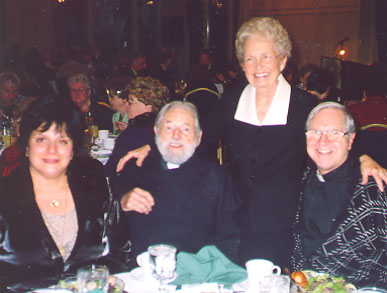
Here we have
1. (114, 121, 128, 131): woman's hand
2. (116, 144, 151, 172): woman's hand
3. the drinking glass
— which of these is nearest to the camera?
the drinking glass

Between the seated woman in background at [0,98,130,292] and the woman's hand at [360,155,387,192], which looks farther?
the woman's hand at [360,155,387,192]

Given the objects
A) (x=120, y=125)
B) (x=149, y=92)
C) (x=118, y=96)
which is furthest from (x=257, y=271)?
(x=118, y=96)

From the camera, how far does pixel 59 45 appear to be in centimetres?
1330

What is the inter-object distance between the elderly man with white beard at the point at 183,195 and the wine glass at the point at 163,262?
0.60 meters

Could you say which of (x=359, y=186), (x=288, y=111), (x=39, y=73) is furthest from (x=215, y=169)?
(x=39, y=73)

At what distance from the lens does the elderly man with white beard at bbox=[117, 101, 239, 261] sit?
2.32 metres

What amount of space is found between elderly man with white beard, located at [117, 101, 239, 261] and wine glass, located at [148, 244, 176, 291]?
596 mm

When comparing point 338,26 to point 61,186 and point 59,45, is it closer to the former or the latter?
point 59,45

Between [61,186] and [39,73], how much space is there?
6659 mm

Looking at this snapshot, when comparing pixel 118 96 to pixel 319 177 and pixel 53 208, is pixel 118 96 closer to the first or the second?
pixel 53 208

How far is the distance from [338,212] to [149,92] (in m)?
1.83

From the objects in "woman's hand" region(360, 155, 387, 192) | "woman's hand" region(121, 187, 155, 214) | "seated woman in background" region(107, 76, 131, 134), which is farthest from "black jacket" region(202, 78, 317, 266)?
"seated woman in background" region(107, 76, 131, 134)

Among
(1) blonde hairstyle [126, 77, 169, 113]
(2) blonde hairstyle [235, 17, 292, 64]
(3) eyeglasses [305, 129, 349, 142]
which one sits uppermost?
(2) blonde hairstyle [235, 17, 292, 64]

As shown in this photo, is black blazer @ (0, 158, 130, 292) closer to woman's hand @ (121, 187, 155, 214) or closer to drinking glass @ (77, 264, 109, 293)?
woman's hand @ (121, 187, 155, 214)
